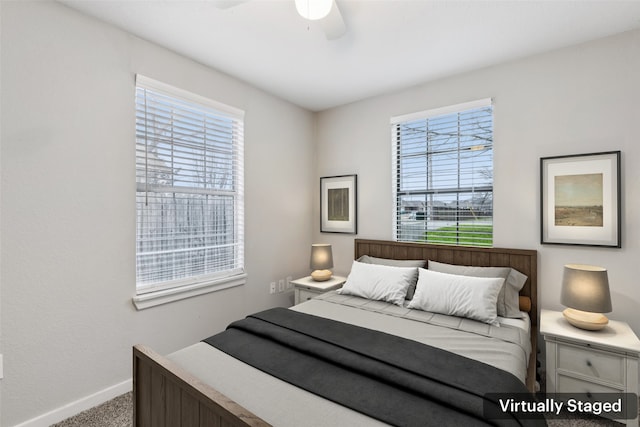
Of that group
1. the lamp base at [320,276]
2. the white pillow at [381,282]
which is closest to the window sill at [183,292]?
the lamp base at [320,276]

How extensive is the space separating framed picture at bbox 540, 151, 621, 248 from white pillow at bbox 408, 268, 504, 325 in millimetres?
691

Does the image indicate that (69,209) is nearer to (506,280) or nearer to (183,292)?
(183,292)

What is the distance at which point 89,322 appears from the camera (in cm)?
201

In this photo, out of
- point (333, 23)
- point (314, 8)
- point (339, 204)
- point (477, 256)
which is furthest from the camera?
point (339, 204)

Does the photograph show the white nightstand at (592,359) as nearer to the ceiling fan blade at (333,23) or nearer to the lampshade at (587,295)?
the lampshade at (587,295)

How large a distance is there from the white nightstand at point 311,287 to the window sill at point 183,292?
60 centimetres

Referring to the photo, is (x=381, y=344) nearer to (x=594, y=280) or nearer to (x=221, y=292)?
(x=594, y=280)

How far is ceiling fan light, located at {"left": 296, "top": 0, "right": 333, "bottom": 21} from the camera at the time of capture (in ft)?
5.25

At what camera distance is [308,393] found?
133 cm

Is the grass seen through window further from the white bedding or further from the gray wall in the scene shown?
the white bedding

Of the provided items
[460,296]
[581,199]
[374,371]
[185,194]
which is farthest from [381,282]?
[185,194]

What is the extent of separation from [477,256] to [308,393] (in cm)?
203

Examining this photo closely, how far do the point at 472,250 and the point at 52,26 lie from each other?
3481 millimetres

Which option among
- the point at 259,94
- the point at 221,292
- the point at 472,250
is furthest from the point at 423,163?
the point at 221,292
